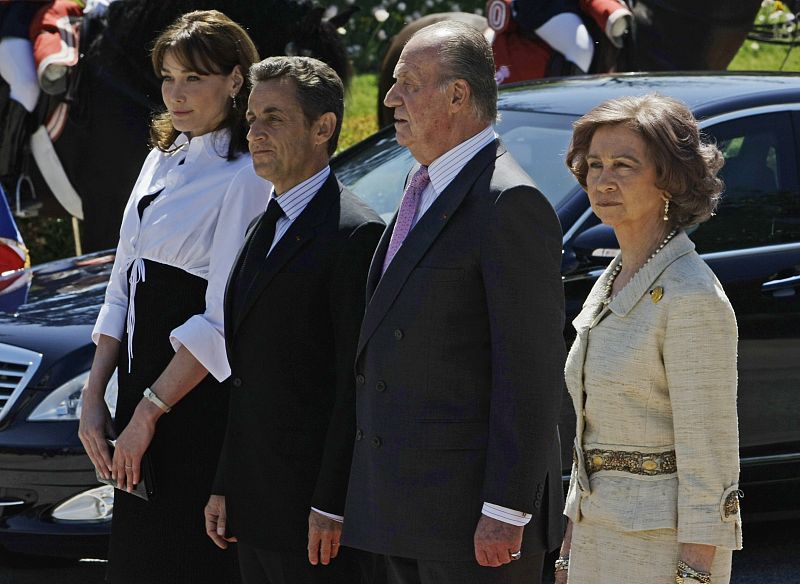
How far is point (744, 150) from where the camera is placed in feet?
17.2

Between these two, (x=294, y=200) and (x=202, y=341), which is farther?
(x=202, y=341)

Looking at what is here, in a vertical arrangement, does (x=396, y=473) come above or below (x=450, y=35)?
below

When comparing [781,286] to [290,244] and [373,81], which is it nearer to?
[290,244]

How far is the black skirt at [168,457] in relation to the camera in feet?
12.4

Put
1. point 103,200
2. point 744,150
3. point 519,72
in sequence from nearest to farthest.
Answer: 1. point 744,150
2. point 103,200
3. point 519,72

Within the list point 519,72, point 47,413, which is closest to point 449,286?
point 47,413

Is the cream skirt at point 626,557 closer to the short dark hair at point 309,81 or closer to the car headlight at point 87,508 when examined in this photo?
the short dark hair at point 309,81

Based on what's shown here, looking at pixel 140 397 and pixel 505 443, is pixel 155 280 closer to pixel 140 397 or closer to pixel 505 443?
pixel 140 397

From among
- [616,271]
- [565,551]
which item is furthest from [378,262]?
[565,551]

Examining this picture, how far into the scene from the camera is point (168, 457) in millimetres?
3779

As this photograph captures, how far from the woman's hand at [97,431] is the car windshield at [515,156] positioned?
1680 mm

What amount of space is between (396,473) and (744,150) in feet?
8.81

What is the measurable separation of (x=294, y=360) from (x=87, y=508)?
1.75 meters

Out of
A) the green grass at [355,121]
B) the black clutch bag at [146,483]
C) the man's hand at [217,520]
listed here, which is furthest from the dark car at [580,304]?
the green grass at [355,121]
